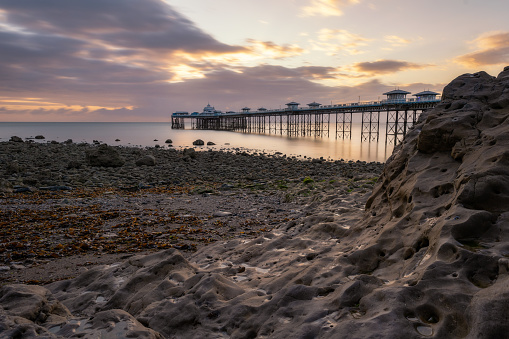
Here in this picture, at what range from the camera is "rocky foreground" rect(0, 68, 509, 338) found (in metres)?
3.07

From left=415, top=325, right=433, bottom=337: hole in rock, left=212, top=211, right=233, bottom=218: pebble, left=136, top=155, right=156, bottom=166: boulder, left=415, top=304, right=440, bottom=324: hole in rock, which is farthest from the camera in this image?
left=136, top=155, right=156, bottom=166: boulder

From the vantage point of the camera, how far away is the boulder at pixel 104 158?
2377 centimetres

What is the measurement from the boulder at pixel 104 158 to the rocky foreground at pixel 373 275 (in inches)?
754

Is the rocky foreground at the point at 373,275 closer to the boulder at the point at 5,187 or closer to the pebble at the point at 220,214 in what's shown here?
the pebble at the point at 220,214

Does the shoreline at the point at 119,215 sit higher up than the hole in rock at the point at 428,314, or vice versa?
the hole in rock at the point at 428,314

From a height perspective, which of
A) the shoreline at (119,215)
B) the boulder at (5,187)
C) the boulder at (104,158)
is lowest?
the shoreline at (119,215)

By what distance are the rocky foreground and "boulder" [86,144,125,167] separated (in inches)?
754

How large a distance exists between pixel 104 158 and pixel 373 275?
23.4 metres

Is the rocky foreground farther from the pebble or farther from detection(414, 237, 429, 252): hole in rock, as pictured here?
the pebble

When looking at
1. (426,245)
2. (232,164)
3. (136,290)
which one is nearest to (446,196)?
(426,245)

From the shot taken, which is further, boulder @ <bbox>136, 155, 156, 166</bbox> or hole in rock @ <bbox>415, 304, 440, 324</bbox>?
boulder @ <bbox>136, 155, 156, 166</bbox>

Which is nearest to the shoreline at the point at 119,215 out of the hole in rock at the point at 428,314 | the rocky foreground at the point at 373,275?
the rocky foreground at the point at 373,275

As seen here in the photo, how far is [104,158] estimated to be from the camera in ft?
78.3

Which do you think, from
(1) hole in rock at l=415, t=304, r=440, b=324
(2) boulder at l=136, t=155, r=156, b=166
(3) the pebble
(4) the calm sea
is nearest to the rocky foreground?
(1) hole in rock at l=415, t=304, r=440, b=324
